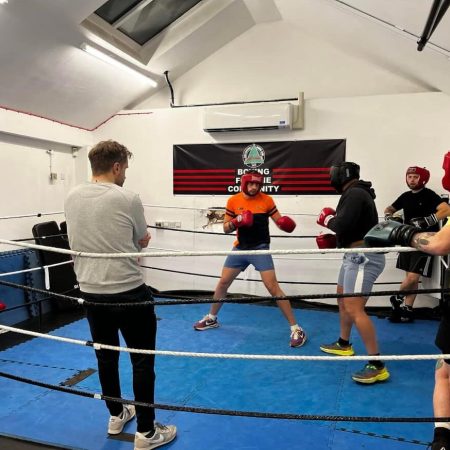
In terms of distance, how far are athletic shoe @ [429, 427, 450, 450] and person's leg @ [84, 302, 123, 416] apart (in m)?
1.09

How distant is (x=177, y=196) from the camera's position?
4.33 meters

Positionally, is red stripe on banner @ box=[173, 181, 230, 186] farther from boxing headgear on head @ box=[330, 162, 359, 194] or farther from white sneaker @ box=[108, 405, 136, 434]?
white sneaker @ box=[108, 405, 136, 434]

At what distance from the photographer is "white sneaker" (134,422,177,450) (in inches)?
61.6

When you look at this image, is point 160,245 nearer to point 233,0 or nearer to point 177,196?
point 177,196

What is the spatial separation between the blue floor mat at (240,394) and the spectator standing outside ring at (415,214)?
27 centimetres

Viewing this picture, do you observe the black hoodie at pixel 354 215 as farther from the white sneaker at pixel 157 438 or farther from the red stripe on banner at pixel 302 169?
the red stripe on banner at pixel 302 169

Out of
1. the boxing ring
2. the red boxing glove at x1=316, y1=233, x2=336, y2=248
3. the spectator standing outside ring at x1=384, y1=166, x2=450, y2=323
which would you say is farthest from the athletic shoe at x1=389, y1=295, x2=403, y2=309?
the red boxing glove at x1=316, y1=233, x2=336, y2=248

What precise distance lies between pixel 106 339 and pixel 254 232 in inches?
60.4

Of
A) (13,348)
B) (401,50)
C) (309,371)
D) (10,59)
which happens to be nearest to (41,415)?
(13,348)

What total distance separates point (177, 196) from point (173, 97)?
104cm

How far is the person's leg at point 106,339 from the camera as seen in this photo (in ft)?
4.95

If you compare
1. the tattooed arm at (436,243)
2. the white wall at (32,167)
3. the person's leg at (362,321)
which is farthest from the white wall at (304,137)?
the tattooed arm at (436,243)

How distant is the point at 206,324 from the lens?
3.14 meters

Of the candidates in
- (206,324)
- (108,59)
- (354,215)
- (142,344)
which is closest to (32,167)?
(108,59)
